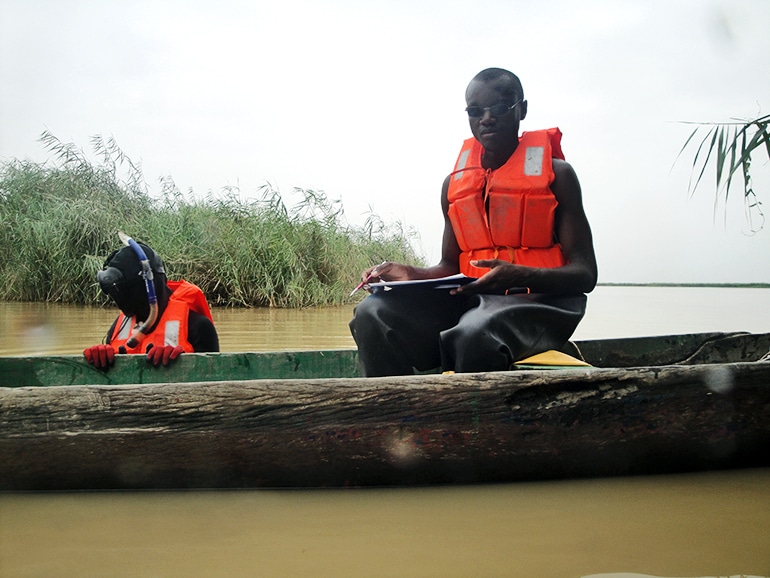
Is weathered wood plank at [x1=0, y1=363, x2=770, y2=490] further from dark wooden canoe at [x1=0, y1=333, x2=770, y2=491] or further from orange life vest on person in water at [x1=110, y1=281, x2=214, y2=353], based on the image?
orange life vest on person in water at [x1=110, y1=281, x2=214, y2=353]

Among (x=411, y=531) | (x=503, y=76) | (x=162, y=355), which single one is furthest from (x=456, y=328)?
(x=162, y=355)

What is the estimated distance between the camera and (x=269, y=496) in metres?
1.80

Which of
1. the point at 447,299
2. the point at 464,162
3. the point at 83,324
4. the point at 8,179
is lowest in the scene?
the point at 83,324

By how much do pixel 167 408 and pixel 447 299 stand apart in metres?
1.05

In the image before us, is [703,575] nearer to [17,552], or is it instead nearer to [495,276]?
[495,276]

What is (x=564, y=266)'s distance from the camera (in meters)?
2.31

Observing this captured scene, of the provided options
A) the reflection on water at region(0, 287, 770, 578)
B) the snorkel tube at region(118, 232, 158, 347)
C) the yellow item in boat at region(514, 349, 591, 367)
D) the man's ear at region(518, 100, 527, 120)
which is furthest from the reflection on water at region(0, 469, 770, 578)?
the man's ear at region(518, 100, 527, 120)

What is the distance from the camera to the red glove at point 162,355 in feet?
9.27

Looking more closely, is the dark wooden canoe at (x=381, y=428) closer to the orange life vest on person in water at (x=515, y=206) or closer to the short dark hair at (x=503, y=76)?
the orange life vest on person in water at (x=515, y=206)

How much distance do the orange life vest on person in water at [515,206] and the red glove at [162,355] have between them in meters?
1.23

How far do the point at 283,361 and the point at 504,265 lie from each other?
1305 millimetres

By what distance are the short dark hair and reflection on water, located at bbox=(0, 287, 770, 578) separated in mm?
1308

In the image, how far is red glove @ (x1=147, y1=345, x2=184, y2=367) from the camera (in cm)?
283

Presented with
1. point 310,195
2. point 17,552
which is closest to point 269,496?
point 17,552
